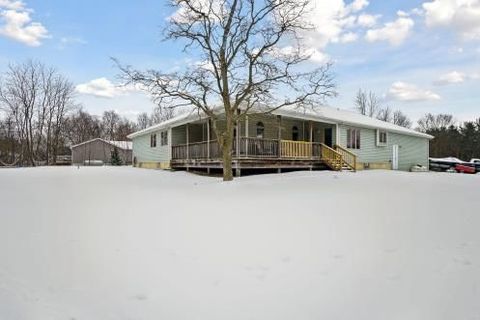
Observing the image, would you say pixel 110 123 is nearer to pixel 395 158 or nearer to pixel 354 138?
pixel 395 158

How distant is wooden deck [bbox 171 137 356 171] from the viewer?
1599cm

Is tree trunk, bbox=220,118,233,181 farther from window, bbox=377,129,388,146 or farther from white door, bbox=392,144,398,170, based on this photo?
white door, bbox=392,144,398,170

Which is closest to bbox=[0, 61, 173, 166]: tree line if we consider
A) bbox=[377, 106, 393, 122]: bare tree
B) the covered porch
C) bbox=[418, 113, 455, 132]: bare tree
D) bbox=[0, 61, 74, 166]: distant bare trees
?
bbox=[0, 61, 74, 166]: distant bare trees

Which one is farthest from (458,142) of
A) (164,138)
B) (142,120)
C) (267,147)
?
(142,120)

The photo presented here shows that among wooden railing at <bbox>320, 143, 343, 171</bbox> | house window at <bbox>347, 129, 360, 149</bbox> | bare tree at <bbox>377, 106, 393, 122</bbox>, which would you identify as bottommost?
wooden railing at <bbox>320, 143, 343, 171</bbox>

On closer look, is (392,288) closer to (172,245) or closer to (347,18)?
(172,245)

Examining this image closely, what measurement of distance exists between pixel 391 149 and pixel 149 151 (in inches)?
655

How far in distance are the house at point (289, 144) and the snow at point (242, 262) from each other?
8608mm

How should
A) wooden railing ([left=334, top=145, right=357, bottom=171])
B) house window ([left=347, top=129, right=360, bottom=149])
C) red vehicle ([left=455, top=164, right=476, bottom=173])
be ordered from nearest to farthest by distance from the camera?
wooden railing ([left=334, top=145, right=357, bottom=171]) → house window ([left=347, top=129, right=360, bottom=149]) → red vehicle ([left=455, top=164, right=476, bottom=173])

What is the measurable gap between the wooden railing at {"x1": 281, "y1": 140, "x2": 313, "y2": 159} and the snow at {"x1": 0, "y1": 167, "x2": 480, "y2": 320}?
9330 millimetres

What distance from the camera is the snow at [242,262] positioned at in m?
3.77

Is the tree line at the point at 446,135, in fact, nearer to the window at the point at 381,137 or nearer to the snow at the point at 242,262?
the window at the point at 381,137

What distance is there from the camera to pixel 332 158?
745 inches

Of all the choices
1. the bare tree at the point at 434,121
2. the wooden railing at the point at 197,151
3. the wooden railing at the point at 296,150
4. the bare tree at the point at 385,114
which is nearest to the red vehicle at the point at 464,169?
the wooden railing at the point at 296,150
